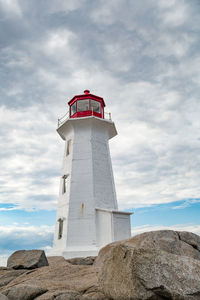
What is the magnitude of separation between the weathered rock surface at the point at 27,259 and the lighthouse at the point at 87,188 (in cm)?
497

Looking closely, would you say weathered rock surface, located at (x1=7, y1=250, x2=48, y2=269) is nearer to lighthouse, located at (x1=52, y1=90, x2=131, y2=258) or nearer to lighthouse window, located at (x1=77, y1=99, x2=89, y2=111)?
lighthouse, located at (x1=52, y1=90, x2=131, y2=258)

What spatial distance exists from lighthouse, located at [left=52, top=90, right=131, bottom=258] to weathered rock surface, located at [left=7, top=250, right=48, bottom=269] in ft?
16.3

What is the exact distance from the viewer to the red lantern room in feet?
57.6

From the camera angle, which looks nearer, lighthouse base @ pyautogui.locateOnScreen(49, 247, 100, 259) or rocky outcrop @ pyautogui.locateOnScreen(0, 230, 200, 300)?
rocky outcrop @ pyautogui.locateOnScreen(0, 230, 200, 300)

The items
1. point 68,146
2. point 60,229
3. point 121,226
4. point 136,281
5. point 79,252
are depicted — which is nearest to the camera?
point 136,281

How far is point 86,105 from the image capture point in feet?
58.9

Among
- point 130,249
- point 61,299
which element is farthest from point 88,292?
point 130,249

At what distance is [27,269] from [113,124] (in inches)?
445

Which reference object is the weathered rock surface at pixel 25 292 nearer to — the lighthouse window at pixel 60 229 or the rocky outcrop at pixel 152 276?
the rocky outcrop at pixel 152 276

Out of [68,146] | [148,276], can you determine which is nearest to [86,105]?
[68,146]

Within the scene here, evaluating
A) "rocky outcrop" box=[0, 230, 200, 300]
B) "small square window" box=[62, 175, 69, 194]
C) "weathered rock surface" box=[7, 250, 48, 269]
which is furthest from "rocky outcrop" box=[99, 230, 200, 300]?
"small square window" box=[62, 175, 69, 194]

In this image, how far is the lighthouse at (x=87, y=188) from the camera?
44.8ft

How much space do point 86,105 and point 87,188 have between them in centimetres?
616

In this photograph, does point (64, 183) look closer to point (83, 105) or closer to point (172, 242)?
point (83, 105)
